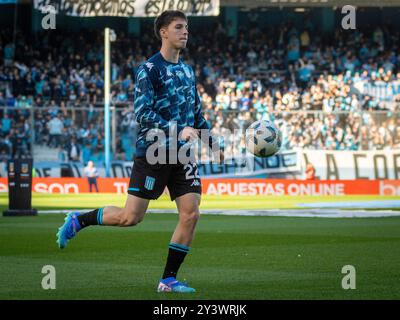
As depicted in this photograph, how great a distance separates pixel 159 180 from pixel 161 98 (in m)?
0.78

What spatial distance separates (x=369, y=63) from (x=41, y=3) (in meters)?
14.5

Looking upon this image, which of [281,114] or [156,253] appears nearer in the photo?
[156,253]

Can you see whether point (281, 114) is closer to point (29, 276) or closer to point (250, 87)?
point (250, 87)

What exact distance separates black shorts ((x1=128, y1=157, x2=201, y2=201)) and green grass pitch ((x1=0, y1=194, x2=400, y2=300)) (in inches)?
37.4

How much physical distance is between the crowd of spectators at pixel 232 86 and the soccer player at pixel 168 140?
26863 millimetres

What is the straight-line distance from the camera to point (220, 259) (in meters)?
12.9

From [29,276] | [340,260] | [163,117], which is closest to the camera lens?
[163,117]

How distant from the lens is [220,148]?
33.2ft

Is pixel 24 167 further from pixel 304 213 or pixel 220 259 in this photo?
pixel 220 259

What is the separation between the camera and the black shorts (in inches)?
380

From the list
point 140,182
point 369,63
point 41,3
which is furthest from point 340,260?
point 369,63
